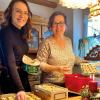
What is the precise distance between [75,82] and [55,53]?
310 mm

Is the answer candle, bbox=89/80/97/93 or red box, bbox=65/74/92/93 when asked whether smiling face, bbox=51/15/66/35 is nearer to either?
red box, bbox=65/74/92/93

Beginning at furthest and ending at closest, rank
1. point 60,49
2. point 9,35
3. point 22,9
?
point 60,49 < point 22,9 < point 9,35

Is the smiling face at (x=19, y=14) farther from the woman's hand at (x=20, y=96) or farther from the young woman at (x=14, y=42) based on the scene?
the woman's hand at (x=20, y=96)

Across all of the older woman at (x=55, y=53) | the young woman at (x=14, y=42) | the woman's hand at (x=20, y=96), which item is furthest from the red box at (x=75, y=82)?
the woman's hand at (x=20, y=96)

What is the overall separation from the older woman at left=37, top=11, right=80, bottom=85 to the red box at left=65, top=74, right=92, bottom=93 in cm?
8

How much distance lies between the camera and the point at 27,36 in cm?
162

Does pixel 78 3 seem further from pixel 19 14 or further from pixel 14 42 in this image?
pixel 14 42

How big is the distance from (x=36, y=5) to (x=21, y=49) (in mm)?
1353

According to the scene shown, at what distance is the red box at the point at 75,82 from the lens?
1434mm

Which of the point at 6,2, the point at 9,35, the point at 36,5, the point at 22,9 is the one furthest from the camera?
the point at 36,5

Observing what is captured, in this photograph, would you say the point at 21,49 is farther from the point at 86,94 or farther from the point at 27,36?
the point at 86,94

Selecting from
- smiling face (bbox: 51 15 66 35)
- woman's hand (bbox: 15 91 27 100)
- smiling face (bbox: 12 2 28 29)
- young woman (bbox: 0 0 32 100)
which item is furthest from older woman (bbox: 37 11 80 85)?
woman's hand (bbox: 15 91 27 100)

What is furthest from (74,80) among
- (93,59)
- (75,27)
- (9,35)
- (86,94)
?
(75,27)

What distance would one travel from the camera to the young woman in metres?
1.34
